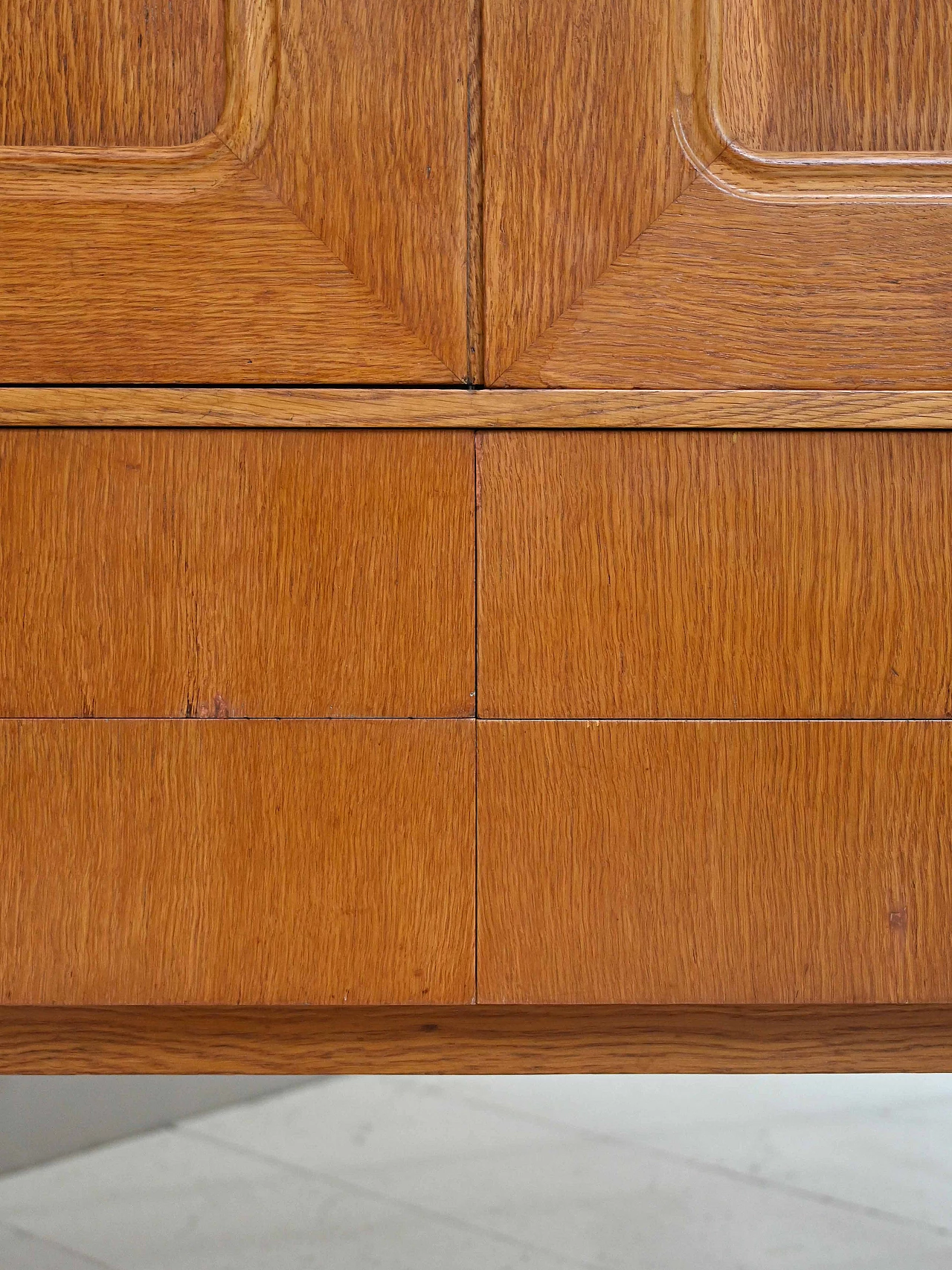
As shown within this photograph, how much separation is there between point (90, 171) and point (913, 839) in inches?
15.8

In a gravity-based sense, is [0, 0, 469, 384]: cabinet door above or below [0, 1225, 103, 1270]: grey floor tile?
above

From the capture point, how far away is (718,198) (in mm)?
470

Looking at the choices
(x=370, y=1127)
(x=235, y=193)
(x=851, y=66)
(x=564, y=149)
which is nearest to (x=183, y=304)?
(x=235, y=193)

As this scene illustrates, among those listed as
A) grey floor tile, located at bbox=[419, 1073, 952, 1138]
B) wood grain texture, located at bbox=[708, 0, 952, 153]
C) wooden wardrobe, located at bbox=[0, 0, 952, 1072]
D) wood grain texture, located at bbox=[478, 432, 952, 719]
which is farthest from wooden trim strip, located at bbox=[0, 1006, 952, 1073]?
grey floor tile, located at bbox=[419, 1073, 952, 1138]

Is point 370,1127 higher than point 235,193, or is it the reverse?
point 235,193

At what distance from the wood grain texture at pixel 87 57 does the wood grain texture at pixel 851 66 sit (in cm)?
20

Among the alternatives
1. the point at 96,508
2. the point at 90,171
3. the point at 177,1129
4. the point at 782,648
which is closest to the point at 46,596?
the point at 96,508

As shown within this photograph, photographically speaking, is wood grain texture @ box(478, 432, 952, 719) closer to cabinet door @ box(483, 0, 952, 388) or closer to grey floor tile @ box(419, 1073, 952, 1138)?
cabinet door @ box(483, 0, 952, 388)

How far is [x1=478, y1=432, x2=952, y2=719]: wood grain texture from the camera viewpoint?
464 mm

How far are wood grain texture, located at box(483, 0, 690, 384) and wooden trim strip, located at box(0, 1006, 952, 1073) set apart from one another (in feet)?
0.83

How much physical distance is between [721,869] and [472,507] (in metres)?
0.16

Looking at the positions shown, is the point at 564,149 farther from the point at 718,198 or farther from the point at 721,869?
the point at 721,869

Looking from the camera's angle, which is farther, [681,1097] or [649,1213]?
[681,1097]

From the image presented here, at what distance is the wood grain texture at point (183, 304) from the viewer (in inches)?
18.3
